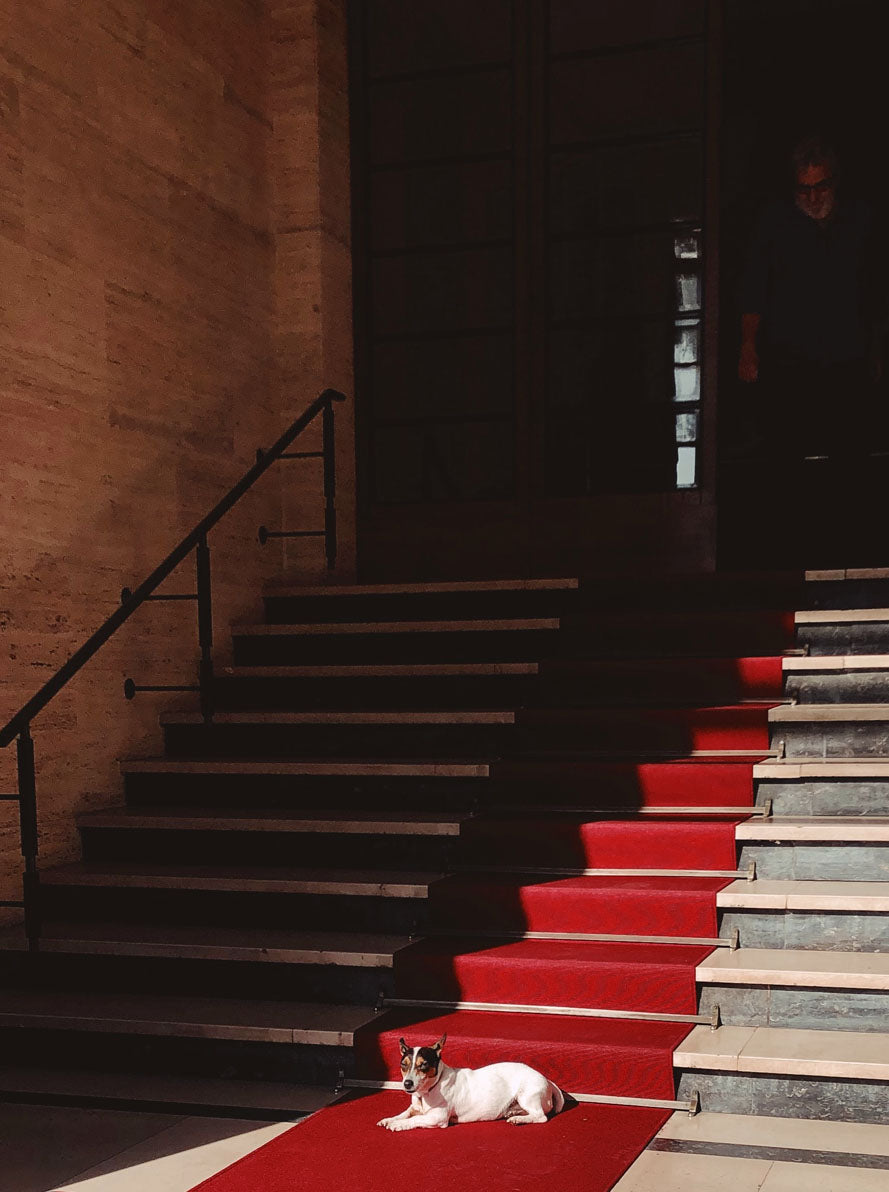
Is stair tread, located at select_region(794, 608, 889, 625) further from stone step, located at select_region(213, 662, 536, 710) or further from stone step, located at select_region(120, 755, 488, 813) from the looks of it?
stone step, located at select_region(120, 755, 488, 813)

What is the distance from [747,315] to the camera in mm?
5996

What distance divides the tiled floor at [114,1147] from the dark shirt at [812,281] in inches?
156

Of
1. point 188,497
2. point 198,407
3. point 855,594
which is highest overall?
point 198,407

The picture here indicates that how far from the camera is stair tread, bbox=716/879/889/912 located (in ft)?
12.6

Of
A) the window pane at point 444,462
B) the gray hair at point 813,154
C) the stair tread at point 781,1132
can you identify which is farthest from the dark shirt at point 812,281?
the stair tread at point 781,1132

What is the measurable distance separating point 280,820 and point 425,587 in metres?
1.56

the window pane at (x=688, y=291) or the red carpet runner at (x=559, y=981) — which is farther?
the window pane at (x=688, y=291)

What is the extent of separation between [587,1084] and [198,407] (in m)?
3.28

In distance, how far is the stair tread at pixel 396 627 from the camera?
5578 mm

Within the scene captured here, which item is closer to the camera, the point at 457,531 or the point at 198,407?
the point at 198,407

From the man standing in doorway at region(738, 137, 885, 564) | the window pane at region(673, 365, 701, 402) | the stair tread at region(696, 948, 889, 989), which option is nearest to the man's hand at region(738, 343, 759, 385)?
the man standing in doorway at region(738, 137, 885, 564)

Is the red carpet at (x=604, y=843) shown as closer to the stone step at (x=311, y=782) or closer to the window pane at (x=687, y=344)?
the stone step at (x=311, y=782)

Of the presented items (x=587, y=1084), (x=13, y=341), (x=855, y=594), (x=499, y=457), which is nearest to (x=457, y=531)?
(x=499, y=457)

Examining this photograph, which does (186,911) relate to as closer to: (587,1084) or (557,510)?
(587,1084)
